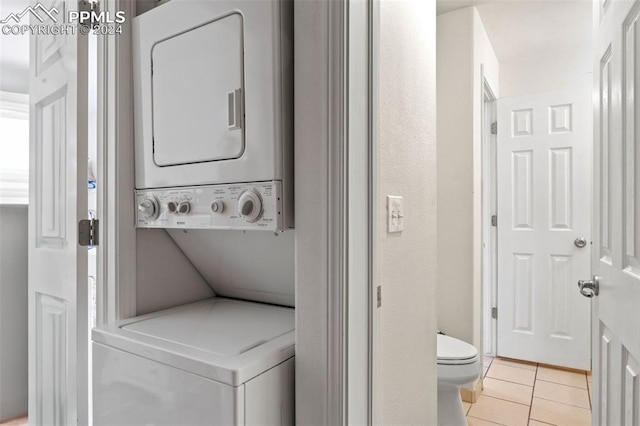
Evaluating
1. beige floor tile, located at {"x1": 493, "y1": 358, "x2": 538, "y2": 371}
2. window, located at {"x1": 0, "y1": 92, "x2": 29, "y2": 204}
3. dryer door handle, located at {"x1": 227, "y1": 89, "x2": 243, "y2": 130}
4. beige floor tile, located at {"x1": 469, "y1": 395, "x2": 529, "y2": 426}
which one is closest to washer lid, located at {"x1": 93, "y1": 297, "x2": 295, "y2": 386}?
dryer door handle, located at {"x1": 227, "y1": 89, "x2": 243, "y2": 130}

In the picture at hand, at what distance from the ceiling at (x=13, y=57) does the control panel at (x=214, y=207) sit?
173 centimetres

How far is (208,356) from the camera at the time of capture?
0.92 m

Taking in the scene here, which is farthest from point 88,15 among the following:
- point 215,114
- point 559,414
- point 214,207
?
point 559,414

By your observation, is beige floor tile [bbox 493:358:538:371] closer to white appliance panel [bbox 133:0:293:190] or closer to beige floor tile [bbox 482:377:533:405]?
beige floor tile [bbox 482:377:533:405]

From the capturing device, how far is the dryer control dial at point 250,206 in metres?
1.00

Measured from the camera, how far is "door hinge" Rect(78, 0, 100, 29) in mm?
1337

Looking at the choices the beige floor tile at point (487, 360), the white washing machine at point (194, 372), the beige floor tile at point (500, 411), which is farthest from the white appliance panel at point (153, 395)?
the beige floor tile at point (487, 360)

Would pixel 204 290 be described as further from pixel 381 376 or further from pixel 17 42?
pixel 17 42

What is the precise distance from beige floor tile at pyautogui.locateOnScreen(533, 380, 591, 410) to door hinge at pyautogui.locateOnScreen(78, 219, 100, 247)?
2.80 metres

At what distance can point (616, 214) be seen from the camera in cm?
119

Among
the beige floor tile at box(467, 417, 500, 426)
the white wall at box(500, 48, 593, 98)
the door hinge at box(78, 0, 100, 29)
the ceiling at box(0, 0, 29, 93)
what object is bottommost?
the beige floor tile at box(467, 417, 500, 426)

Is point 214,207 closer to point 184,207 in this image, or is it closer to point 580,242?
point 184,207

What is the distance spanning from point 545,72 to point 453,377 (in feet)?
8.99

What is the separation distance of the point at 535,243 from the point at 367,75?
8.97 feet
